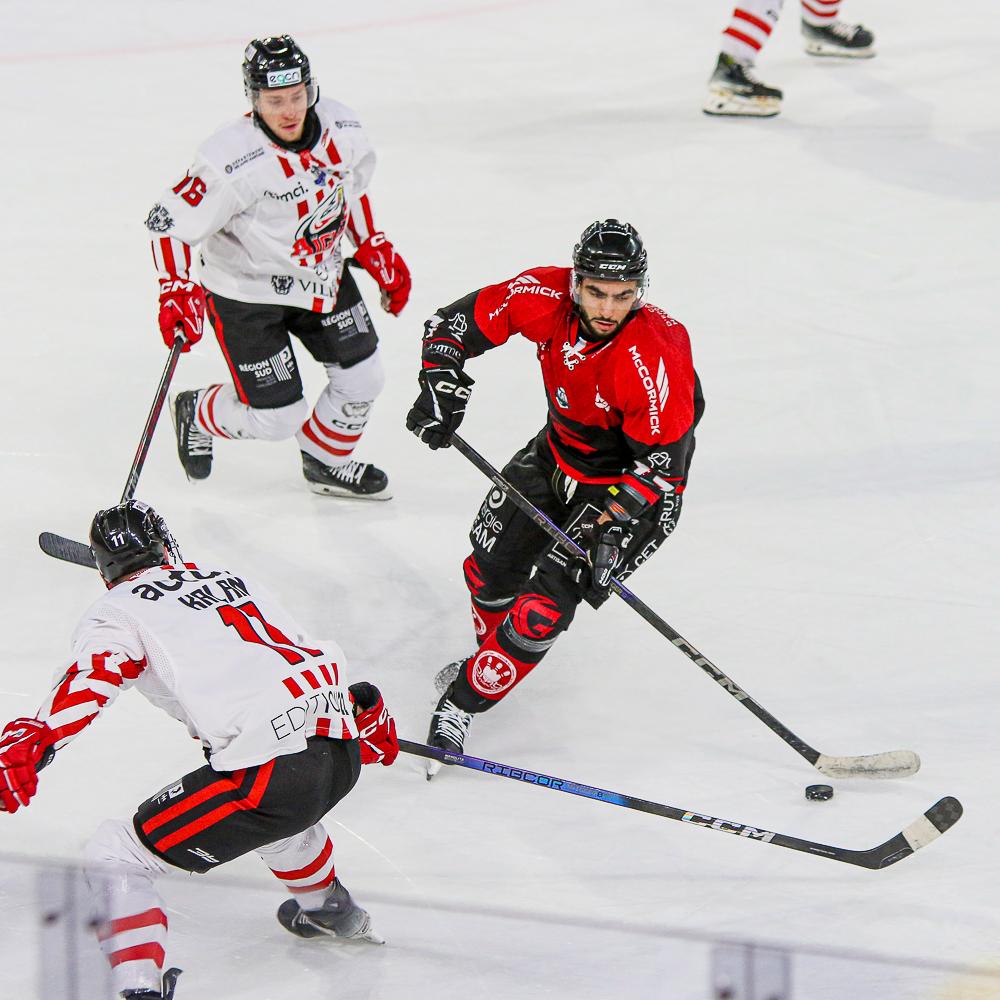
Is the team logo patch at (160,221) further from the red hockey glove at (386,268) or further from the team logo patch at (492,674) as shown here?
the team logo patch at (492,674)

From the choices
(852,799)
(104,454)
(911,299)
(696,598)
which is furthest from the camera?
(911,299)

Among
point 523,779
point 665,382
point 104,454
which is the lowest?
point 104,454

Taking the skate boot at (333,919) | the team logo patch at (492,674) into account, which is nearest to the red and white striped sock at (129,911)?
the skate boot at (333,919)

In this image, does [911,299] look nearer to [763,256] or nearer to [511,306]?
[763,256]

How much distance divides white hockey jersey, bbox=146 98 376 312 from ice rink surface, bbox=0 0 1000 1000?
681 millimetres

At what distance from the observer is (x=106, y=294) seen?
5.25 m

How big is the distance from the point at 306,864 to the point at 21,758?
1.93 feet

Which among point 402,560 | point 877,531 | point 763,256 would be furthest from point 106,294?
point 877,531

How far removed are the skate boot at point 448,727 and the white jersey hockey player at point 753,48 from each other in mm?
4076

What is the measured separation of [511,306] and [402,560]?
3.32 feet

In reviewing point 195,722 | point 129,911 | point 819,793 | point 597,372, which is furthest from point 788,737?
point 129,911

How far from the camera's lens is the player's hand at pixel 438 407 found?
3262 millimetres

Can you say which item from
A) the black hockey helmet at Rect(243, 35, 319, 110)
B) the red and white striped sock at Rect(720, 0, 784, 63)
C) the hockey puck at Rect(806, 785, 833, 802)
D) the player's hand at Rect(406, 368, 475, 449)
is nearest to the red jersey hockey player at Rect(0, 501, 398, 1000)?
the player's hand at Rect(406, 368, 475, 449)

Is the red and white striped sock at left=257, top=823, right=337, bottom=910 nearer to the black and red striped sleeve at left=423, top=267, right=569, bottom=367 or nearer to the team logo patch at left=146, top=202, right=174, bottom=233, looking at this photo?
the black and red striped sleeve at left=423, top=267, right=569, bottom=367
